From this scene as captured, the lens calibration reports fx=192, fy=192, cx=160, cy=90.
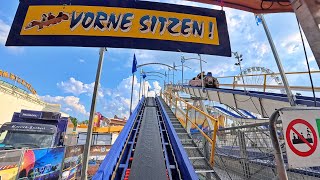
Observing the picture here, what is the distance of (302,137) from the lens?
1723mm

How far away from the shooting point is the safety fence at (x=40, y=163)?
7.48 meters

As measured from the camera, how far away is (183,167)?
4543 millimetres

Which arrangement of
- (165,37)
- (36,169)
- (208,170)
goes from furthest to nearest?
(36,169) < (208,170) < (165,37)

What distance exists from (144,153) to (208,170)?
177 centimetres

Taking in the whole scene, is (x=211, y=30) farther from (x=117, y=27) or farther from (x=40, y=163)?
(x=40, y=163)

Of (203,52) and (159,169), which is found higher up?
(203,52)

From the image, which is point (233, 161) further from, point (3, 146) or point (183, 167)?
point (3, 146)

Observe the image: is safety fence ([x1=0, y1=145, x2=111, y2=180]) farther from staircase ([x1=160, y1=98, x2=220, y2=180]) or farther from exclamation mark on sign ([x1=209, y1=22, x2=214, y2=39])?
exclamation mark on sign ([x1=209, y1=22, x2=214, y2=39])

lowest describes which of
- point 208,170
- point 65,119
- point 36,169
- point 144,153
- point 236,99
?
point 36,169

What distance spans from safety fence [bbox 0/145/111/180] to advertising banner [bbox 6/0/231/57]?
20.7 ft

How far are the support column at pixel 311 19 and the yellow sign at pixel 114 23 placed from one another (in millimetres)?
1456

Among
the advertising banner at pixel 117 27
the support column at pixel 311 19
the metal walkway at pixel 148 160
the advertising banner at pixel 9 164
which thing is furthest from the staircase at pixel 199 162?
the advertising banner at pixel 9 164

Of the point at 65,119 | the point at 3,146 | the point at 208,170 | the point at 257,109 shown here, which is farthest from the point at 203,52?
the point at 65,119

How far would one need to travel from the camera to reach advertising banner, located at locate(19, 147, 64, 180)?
27.5 ft
